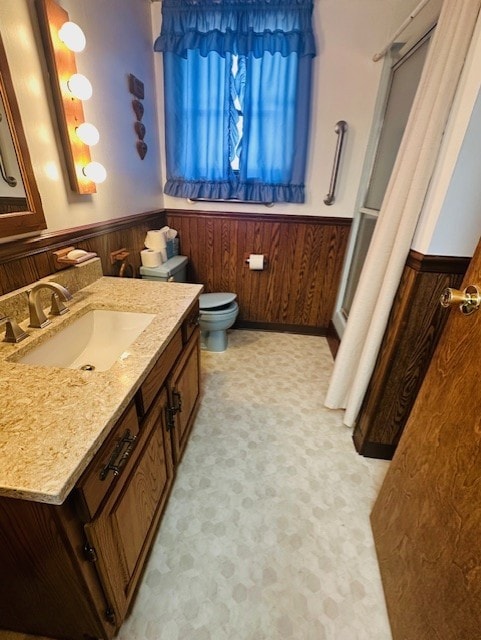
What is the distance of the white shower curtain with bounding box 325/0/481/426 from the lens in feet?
3.22

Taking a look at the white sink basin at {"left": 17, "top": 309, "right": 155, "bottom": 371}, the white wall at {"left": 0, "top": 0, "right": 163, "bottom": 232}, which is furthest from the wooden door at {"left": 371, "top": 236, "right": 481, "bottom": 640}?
the white wall at {"left": 0, "top": 0, "right": 163, "bottom": 232}

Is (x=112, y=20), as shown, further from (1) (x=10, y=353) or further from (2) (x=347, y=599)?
(2) (x=347, y=599)

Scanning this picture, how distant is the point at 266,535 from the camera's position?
117cm

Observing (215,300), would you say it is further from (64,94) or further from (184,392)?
(64,94)

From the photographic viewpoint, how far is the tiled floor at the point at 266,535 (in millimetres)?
950

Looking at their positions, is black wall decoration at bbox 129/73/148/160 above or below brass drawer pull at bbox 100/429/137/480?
above

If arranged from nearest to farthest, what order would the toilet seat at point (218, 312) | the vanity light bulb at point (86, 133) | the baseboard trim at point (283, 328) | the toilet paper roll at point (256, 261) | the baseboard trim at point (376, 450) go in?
the vanity light bulb at point (86, 133)
the baseboard trim at point (376, 450)
the toilet seat at point (218, 312)
the toilet paper roll at point (256, 261)
the baseboard trim at point (283, 328)

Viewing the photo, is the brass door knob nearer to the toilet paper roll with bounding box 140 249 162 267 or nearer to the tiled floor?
the tiled floor

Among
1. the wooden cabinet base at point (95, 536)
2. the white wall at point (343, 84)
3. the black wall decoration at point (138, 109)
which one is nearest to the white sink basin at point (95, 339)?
the wooden cabinet base at point (95, 536)

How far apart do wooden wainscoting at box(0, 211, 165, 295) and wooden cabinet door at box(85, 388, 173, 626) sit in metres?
0.68

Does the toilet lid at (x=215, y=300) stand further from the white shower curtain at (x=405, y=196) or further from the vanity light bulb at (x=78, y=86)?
the vanity light bulb at (x=78, y=86)

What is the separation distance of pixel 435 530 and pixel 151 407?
0.86 metres

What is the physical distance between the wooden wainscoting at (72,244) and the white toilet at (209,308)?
0.17 metres

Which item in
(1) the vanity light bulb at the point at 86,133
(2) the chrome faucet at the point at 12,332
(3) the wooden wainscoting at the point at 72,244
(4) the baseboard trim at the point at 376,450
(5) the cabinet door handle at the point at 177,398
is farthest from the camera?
(4) the baseboard trim at the point at 376,450
